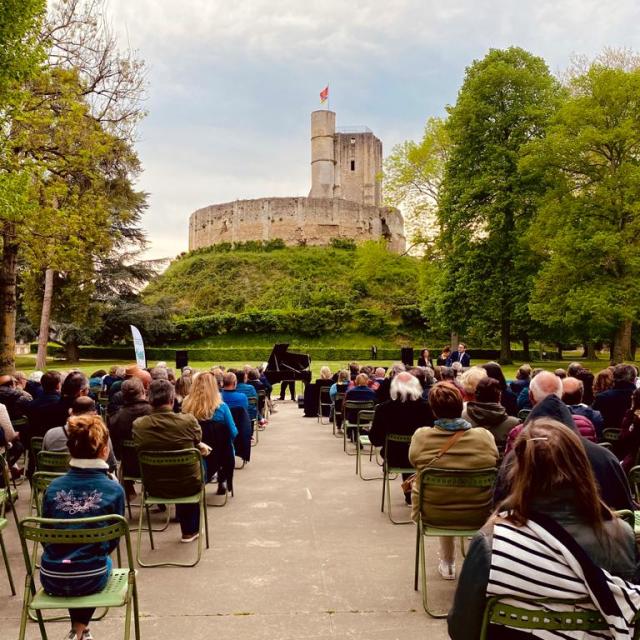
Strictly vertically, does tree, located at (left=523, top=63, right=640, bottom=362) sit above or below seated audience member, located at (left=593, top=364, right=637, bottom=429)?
above

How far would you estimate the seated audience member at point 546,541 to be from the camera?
1.96m

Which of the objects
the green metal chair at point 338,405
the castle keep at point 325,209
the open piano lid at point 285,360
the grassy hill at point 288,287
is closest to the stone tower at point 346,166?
the castle keep at point 325,209

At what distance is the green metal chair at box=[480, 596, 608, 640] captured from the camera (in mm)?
1915

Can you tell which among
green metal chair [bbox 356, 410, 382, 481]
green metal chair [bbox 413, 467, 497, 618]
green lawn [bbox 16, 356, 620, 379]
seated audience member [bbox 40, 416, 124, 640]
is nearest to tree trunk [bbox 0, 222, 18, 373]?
green metal chair [bbox 356, 410, 382, 481]

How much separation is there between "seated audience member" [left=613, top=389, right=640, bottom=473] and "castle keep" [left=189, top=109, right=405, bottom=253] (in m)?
53.6

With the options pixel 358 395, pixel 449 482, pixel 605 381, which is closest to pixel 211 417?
pixel 449 482

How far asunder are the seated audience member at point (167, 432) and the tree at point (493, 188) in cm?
2213

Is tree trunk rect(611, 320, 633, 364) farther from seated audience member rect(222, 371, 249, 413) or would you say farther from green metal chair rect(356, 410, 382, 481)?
seated audience member rect(222, 371, 249, 413)

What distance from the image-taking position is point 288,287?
52.3m

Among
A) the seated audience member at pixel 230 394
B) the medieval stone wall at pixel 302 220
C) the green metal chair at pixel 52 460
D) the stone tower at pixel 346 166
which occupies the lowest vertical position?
the green metal chair at pixel 52 460

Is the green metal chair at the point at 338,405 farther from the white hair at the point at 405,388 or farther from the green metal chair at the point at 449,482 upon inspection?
the green metal chair at the point at 449,482

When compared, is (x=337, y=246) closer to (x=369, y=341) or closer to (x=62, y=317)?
(x=369, y=341)

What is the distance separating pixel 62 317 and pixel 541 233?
26233 mm

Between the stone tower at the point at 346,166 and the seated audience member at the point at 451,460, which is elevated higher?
the stone tower at the point at 346,166
